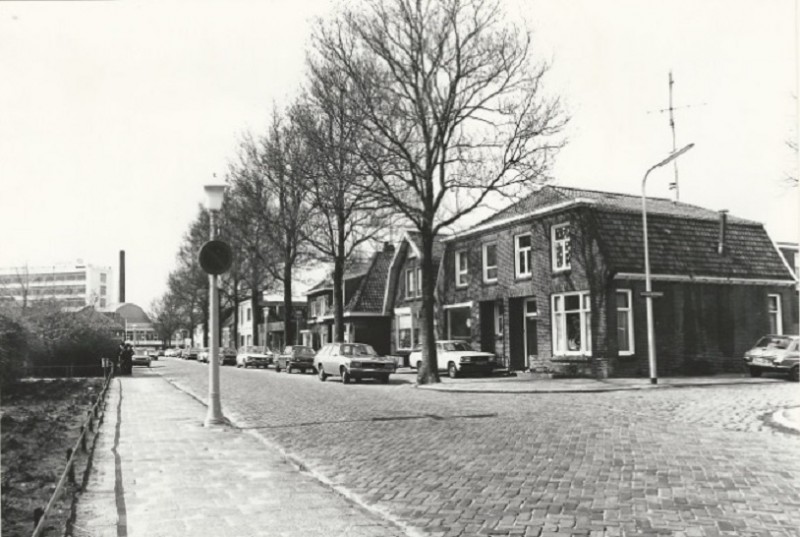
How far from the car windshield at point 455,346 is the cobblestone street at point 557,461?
40.3 feet

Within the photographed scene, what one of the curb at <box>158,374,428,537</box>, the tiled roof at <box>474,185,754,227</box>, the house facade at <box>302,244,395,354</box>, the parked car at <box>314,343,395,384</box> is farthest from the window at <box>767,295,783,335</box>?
Answer: the curb at <box>158,374,428,537</box>

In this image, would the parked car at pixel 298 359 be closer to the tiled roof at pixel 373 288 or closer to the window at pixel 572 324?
the tiled roof at pixel 373 288

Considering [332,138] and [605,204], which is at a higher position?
[332,138]

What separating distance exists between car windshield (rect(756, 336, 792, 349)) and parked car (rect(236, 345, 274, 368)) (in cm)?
2929

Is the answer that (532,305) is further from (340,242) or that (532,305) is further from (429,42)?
(429,42)

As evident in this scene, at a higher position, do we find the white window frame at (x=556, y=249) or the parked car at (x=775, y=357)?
the white window frame at (x=556, y=249)

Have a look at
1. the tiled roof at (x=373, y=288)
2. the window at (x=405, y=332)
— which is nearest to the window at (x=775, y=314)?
the window at (x=405, y=332)

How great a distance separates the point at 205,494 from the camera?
7.00m

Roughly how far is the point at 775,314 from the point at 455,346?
1245 centimetres

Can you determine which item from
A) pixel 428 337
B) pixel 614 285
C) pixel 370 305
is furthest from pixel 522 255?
pixel 370 305

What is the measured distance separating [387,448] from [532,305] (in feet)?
67.1

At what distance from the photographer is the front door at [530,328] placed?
97.5ft

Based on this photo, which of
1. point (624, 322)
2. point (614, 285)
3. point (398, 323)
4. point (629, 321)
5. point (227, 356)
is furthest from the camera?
point (227, 356)

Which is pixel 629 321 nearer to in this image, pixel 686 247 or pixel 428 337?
pixel 686 247
